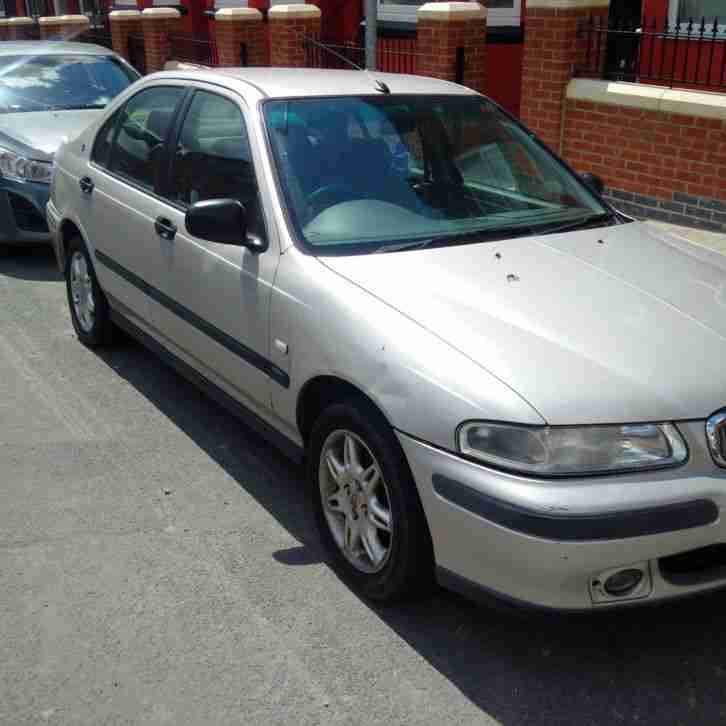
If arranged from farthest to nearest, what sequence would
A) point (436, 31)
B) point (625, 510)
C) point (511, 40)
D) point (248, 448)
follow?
point (511, 40) → point (436, 31) → point (248, 448) → point (625, 510)

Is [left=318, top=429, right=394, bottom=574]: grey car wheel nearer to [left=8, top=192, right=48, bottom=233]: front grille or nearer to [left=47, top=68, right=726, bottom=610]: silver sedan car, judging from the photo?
[left=47, top=68, right=726, bottom=610]: silver sedan car

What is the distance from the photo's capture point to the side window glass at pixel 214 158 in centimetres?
425

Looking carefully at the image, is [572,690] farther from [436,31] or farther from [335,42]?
[335,42]

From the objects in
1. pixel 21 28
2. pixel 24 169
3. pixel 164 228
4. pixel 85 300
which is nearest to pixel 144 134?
pixel 164 228

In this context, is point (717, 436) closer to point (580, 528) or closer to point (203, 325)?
point (580, 528)

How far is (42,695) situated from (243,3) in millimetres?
16165

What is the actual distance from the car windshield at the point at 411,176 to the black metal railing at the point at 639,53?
4721 millimetres

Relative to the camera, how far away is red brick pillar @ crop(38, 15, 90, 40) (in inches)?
818

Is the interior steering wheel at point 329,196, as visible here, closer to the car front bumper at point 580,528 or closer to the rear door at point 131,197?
the rear door at point 131,197

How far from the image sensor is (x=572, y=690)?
123 inches

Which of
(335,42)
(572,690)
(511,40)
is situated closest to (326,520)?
(572,690)

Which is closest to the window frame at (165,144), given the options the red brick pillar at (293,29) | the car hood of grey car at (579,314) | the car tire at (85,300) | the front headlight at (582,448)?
the car tire at (85,300)

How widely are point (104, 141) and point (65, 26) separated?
16.7m

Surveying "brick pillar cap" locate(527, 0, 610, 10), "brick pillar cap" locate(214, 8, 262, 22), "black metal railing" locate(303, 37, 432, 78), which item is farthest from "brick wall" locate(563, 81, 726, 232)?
"brick pillar cap" locate(214, 8, 262, 22)
